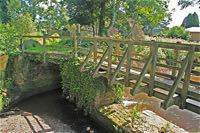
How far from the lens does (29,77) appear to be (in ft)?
46.0

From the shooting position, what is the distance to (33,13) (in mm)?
34094

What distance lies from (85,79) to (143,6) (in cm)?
1728

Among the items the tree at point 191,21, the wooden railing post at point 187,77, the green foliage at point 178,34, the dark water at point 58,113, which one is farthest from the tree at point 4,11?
the tree at point 191,21

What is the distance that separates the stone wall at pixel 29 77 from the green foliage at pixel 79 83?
1.92 meters

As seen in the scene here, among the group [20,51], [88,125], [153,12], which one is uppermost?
[153,12]

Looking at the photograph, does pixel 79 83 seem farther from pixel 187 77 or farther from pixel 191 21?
pixel 191 21

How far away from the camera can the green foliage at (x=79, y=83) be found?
10242 mm

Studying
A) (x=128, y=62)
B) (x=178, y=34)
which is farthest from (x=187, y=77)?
(x=178, y=34)

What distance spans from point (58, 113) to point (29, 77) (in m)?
3.99

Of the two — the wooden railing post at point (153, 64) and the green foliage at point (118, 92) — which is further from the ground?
the wooden railing post at point (153, 64)

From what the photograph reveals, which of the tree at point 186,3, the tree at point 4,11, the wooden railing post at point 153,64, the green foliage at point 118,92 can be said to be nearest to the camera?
the wooden railing post at point 153,64

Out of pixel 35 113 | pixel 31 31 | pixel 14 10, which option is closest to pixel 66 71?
pixel 35 113

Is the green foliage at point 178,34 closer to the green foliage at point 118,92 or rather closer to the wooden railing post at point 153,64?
the green foliage at point 118,92

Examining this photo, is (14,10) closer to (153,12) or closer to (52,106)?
(153,12)
